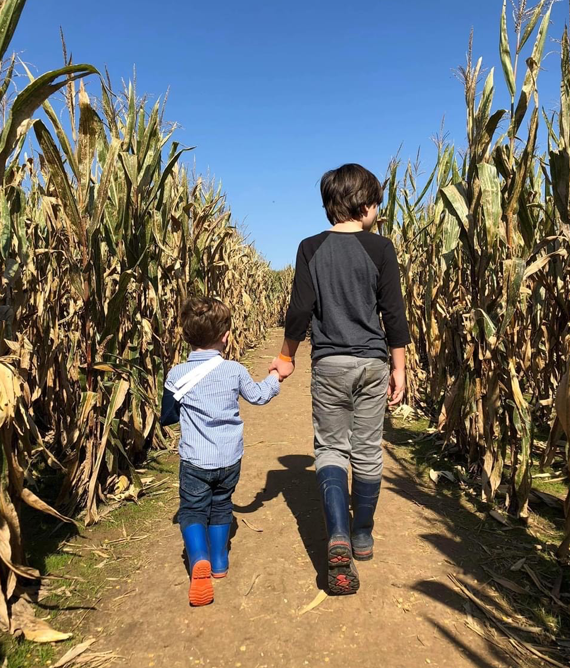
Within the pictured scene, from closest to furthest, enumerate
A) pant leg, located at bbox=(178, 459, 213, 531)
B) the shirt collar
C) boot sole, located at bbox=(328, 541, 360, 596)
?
boot sole, located at bbox=(328, 541, 360, 596) → pant leg, located at bbox=(178, 459, 213, 531) → the shirt collar

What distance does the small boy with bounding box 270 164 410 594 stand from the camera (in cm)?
221

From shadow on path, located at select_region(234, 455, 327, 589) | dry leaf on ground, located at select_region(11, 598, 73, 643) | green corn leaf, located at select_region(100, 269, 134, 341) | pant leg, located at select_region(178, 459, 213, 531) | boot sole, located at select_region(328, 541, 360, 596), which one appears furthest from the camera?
green corn leaf, located at select_region(100, 269, 134, 341)

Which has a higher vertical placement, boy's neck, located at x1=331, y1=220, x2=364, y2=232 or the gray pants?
boy's neck, located at x1=331, y1=220, x2=364, y2=232

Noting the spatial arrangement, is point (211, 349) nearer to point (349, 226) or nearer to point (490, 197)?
point (349, 226)

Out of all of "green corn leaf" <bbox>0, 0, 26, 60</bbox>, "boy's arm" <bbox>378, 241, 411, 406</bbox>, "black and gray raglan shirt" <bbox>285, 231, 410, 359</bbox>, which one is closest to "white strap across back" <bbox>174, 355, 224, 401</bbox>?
"black and gray raglan shirt" <bbox>285, 231, 410, 359</bbox>

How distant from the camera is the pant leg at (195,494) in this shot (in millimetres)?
2191

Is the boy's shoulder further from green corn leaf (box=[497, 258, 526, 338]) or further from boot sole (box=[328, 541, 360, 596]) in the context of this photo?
green corn leaf (box=[497, 258, 526, 338])

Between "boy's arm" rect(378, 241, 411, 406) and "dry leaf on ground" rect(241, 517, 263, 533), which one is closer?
"boy's arm" rect(378, 241, 411, 406)

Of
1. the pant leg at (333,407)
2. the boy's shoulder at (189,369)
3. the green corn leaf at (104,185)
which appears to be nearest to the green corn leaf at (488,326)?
the pant leg at (333,407)

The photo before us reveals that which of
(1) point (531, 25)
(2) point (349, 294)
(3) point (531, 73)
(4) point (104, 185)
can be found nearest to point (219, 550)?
(2) point (349, 294)

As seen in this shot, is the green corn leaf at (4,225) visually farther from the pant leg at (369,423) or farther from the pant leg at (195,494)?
the pant leg at (369,423)

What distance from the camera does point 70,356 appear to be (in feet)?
11.4

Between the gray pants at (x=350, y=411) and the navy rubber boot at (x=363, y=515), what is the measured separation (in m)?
0.05

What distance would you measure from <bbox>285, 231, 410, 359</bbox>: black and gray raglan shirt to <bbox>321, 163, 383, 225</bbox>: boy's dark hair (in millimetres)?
112
